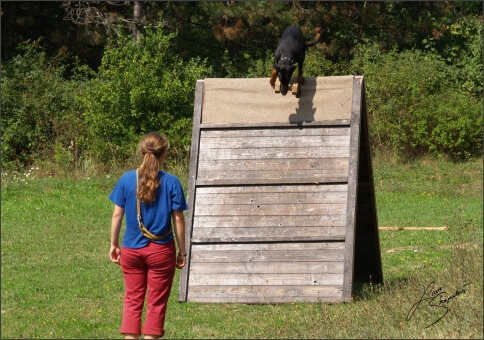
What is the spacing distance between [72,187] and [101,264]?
8.40 meters

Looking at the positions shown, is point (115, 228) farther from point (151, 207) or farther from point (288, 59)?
point (288, 59)

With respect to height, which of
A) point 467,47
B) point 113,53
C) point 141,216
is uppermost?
point 467,47

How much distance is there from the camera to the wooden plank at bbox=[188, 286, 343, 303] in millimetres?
8695

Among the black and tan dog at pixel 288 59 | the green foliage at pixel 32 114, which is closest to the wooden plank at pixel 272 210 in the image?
the black and tan dog at pixel 288 59

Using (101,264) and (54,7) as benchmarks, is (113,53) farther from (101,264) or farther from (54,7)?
(101,264)

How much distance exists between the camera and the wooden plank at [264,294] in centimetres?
870

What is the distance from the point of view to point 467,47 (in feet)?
99.5

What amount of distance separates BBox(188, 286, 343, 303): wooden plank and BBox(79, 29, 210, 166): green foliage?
14077mm

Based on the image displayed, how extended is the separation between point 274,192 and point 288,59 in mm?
1454

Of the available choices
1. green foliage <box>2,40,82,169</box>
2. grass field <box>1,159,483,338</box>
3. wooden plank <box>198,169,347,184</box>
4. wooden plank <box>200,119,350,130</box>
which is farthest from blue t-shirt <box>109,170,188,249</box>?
green foliage <box>2,40,82,169</box>

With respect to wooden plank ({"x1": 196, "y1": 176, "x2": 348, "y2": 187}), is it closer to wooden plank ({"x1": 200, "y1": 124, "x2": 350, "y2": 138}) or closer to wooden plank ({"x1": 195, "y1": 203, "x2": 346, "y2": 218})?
wooden plank ({"x1": 195, "y1": 203, "x2": 346, "y2": 218})

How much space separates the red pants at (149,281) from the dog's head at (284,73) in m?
2.87

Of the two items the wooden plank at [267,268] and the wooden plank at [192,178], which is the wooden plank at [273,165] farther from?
the wooden plank at [267,268]

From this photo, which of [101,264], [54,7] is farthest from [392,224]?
[54,7]
